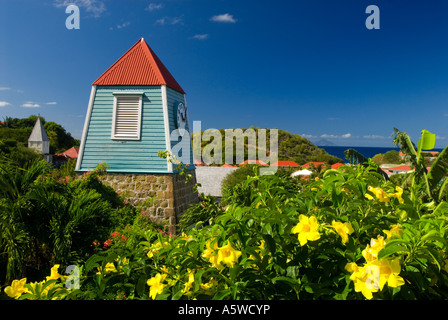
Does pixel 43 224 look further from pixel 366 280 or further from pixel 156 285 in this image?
pixel 366 280

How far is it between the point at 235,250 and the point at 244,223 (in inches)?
4.8

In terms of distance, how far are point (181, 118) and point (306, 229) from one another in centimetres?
1025

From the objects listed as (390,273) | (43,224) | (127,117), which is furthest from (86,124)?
(390,273)

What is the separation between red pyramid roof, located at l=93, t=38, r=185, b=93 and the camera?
10516 millimetres

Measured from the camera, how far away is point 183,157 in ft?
37.7

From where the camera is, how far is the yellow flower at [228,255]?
4.22 feet

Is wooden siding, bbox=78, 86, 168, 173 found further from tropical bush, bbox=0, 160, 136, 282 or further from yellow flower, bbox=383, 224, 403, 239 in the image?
yellow flower, bbox=383, 224, 403, 239

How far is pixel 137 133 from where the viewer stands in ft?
33.8

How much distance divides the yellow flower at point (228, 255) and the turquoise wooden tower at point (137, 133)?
882 cm

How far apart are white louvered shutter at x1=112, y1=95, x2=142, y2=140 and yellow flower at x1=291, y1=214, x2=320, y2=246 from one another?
961 cm

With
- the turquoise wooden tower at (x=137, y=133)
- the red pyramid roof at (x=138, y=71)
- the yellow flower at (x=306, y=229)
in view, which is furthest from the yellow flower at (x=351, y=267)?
the red pyramid roof at (x=138, y=71)

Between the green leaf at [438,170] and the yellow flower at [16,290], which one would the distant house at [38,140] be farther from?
the yellow flower at [16,290]
